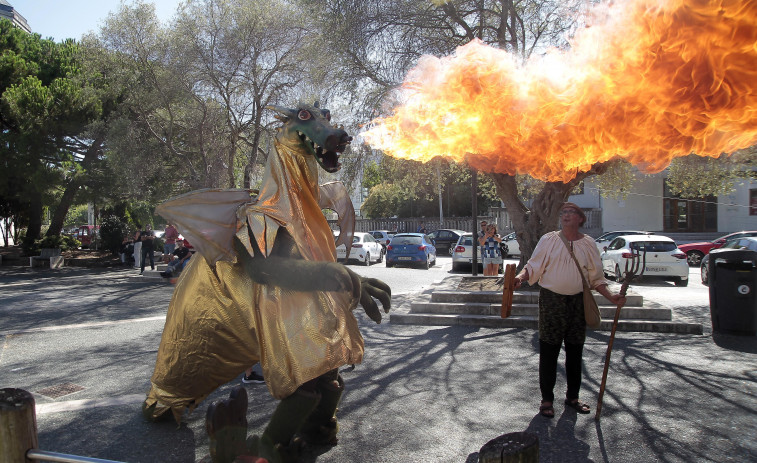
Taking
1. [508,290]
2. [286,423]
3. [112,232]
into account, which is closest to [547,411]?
[508,290]

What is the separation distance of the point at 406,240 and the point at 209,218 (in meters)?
18.0

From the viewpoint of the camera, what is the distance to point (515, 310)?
8.08m

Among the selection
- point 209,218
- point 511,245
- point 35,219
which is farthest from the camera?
point 511,245

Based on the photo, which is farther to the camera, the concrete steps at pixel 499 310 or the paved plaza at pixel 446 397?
the concrete steps at pixel 499 310

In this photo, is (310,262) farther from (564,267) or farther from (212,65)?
(212,65)

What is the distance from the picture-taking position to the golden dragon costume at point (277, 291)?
2631 millimetres

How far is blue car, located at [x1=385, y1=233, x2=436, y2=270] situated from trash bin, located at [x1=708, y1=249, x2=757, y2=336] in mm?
12904

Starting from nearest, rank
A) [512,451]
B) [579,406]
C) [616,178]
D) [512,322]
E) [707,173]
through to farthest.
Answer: [512,451] → [579,406] → [512,322] → [707,173] → [616,178]

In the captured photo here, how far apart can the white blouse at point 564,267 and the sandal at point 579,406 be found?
3.13 ft

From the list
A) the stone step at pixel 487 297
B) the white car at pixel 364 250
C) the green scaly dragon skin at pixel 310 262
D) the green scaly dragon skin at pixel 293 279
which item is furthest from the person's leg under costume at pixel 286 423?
the white car at pixel 364 250

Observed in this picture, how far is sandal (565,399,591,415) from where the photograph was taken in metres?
4.12

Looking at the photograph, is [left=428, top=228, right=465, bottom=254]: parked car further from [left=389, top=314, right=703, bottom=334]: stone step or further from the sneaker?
the sneaker

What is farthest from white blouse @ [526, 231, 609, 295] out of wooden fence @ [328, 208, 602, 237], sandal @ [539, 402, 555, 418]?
wooden fence @ [328, 208, 602, 237]

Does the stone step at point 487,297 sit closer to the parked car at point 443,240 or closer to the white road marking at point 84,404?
the white road marking at point 84,404
